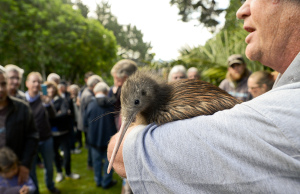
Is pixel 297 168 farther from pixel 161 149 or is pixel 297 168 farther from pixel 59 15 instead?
pixel 59 15

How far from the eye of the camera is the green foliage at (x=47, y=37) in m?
17.8

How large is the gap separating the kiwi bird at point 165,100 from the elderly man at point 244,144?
0.85 ft

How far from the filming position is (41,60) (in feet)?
62.2

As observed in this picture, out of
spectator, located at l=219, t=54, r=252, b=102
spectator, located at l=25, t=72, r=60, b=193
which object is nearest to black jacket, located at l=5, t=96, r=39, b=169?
spectator, located at l=25, t=72, r=60, b=193

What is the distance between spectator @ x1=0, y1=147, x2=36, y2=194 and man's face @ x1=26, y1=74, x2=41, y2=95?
1.84m

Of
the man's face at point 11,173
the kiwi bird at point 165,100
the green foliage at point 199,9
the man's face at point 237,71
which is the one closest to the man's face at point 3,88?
the man's face at point 11,173

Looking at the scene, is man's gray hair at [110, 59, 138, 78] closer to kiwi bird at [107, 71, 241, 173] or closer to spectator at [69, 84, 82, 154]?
kiwi bird at [107, 71, 241, 173]

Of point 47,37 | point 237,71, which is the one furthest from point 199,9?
point 47,37

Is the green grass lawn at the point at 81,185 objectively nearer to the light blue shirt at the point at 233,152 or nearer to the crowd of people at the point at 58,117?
the crowd of people at the point at 58,117

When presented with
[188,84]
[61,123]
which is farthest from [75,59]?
[188,84]

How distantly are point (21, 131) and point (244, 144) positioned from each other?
3.18 meters

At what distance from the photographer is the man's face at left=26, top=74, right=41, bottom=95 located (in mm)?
4488

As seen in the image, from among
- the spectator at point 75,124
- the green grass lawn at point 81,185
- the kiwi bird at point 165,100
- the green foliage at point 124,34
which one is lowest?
the green grass lawn at point 81,185

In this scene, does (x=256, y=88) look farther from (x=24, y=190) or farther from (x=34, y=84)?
(x=34, y=84)
